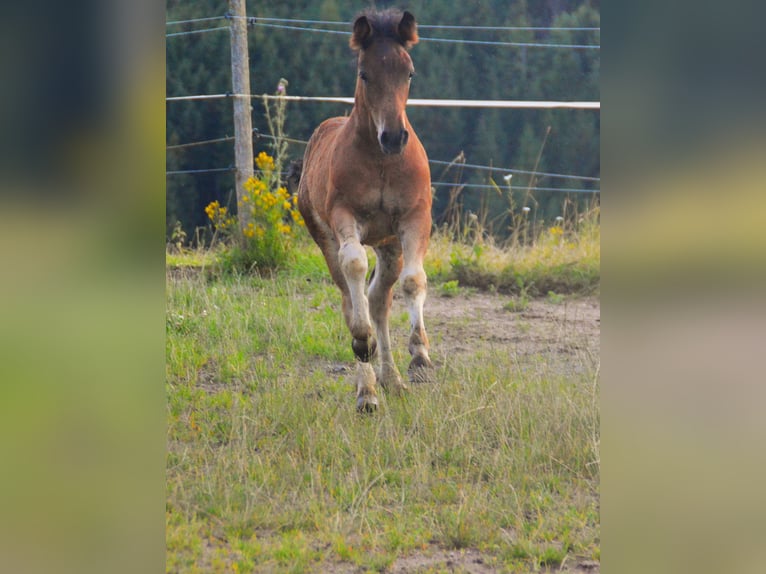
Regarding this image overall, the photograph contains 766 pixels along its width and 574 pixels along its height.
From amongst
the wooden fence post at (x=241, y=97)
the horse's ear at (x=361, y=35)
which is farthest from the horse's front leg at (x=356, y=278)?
the wooden fence post at (x=241, y=97)

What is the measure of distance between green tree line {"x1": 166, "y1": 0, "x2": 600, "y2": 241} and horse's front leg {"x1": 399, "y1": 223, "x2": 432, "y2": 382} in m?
4.19

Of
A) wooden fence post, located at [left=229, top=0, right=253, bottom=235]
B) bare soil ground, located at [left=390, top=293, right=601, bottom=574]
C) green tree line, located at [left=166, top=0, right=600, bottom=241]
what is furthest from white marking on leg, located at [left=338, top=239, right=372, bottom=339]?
green tree line, located at [left=166, top=0, right=600, bottom=241]

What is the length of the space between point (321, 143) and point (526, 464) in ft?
6.47

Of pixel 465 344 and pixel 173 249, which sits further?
pixel 173 249

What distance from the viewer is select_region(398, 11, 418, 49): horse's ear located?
10.4 feet

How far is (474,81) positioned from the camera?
8.71 metres

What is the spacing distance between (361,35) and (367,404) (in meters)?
1.49

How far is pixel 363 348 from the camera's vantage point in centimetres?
322

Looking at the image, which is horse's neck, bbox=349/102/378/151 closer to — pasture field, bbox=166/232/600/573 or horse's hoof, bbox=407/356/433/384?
horse's hoof, bbox=407/356/433/384

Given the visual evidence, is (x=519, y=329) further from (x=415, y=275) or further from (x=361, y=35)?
(x=361, y=35)

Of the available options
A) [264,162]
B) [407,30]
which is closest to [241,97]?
[264,162]
